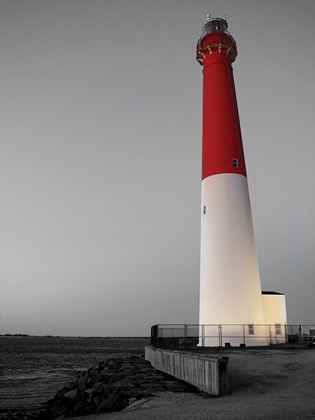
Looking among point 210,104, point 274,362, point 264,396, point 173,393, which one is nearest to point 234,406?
point 264,396

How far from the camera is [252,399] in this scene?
1012 centimetres

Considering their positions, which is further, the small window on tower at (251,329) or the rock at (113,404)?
the small window on tower at (251,329)

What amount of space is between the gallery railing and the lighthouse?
0.04 m

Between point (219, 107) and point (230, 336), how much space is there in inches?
426

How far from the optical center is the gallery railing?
786 inches

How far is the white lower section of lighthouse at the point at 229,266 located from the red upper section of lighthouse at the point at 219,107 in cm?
74

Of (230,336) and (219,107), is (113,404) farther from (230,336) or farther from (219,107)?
(219,107)

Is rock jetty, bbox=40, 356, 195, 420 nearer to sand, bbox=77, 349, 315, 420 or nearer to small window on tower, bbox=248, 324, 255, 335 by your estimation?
sand, bbox=77, 349, 315, 420

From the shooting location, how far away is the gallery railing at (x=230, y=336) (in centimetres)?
1997

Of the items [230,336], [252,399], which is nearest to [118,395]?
[252,399]

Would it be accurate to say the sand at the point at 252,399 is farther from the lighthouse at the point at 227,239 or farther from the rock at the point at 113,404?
the lighthouse at the point at 227,239

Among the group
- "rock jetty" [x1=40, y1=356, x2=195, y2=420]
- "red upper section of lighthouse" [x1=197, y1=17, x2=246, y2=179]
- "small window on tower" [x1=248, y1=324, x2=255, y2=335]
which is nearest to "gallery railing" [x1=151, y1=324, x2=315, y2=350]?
"small window on tower" [x1=248, y1=324, x2=255, y2=335]

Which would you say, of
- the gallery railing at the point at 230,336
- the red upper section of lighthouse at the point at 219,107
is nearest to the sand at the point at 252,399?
the gallery railing at the point at 230,336

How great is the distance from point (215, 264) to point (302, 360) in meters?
6.63
